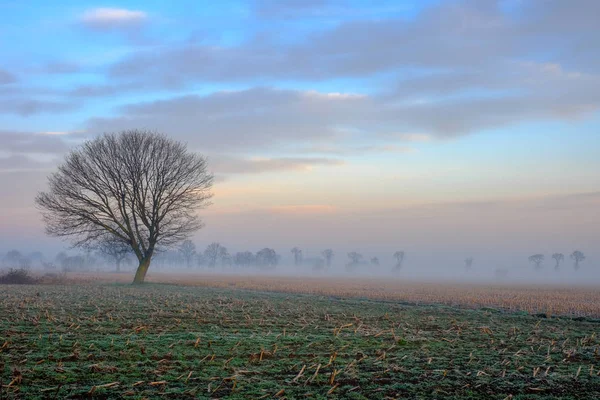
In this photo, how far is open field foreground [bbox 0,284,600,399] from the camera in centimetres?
920

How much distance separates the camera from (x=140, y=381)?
921 cm

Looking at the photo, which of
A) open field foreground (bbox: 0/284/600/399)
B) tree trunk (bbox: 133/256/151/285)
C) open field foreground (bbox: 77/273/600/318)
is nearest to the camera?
open field foreground (bbox: 0/284/600/399)

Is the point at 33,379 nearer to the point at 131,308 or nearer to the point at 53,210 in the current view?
the point at 131,308

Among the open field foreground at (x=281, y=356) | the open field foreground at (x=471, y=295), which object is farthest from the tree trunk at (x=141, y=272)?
the open field foreground at (x=281, y=356)

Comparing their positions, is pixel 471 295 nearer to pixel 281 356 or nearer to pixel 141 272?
pixel 141 272

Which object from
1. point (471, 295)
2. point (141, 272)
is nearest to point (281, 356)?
point (471, 295)

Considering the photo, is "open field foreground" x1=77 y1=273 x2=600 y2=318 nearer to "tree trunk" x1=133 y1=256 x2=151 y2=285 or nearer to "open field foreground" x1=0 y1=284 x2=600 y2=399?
"tree trunk" x1=133 y1=256 x2=151 y2=285

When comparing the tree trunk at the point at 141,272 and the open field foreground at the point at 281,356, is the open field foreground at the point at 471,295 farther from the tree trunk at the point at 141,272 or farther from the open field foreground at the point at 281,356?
the open field foreground at the point at 281,356

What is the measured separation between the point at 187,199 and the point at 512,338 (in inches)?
1340

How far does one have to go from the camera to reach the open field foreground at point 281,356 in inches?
362

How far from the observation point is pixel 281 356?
12008 millimetres

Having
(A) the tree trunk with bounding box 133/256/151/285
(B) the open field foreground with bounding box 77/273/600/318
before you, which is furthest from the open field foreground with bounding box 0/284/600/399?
(A) the tree trunk with bounding box 133/256/151/285

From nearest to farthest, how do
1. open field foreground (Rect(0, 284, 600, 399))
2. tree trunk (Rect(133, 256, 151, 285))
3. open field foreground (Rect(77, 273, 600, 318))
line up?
open field foreground (Rect(0, 284, 600, 399)) < open field foreground (Rect(77, 273, 600, 318)) < tree trunk (Rect(133, 256, 151, 285))

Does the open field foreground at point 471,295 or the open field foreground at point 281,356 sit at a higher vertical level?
the open field foreground at point 281,356
